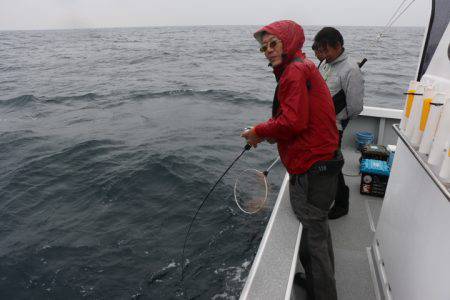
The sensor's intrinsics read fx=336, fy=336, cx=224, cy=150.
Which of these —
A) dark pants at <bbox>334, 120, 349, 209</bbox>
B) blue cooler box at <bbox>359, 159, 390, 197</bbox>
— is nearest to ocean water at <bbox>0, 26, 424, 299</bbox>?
dark pants at <bbox>334, 120, 349, 209</bbox>

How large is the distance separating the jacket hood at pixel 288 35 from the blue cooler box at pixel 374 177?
2.82 m

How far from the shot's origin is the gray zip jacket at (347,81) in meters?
3.58

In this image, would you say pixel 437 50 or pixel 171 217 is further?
pixel 171 217

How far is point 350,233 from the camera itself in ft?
12.9

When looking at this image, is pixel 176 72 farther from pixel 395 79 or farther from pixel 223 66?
pixel 395 79

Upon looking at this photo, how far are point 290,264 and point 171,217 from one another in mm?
3888

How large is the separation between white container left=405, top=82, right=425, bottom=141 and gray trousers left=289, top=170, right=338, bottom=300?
1.93ft

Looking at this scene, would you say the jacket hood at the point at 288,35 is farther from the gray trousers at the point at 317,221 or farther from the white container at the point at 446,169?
the white container at the point at 446,169

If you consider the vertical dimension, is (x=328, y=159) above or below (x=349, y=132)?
above

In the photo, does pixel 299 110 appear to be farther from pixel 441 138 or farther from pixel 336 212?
pixel 336 212

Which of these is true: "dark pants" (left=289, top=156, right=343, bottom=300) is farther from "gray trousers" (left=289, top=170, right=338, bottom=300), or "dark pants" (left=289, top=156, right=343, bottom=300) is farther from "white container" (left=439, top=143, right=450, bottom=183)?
"white container" (left=439, top=143, right=450, bottom=183)

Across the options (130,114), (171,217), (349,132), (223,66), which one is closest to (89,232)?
(171,217)

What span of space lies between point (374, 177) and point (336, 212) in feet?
2.88

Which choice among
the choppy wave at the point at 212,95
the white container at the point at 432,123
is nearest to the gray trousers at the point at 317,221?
the white container at the point at 432,123
